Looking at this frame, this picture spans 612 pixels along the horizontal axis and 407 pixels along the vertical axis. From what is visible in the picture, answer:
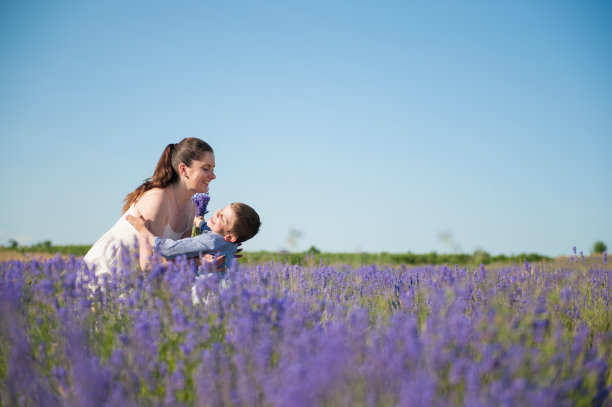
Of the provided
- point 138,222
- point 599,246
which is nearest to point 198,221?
point 138,222

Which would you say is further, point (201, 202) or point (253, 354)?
point (201, 202)

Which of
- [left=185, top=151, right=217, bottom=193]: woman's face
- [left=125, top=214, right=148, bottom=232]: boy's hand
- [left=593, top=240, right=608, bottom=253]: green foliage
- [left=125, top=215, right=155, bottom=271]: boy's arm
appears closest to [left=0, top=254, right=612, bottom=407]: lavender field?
[left=125, top=215, right=155, bottom=271]: boy's arm

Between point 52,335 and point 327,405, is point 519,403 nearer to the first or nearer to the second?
point 327,405

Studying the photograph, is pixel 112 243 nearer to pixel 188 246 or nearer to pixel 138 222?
pixel 138 222

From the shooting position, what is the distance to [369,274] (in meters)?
4.31

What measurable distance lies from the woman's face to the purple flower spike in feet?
1.11

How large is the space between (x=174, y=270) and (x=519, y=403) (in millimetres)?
1866

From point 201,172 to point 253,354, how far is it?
8.16 ft

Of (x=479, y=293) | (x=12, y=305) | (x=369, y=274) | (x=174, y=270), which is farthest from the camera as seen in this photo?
(x=369, y=274)

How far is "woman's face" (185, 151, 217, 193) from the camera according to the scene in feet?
13.0

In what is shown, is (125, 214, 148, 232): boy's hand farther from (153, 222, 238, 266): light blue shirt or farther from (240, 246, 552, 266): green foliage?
(240, 246, 552, 266): green foliage

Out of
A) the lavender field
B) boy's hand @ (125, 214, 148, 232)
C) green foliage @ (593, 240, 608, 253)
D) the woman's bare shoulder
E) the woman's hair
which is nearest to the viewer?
the lavender field

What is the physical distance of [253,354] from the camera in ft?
5.60

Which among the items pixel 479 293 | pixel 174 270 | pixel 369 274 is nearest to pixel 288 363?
pixel 174 270
